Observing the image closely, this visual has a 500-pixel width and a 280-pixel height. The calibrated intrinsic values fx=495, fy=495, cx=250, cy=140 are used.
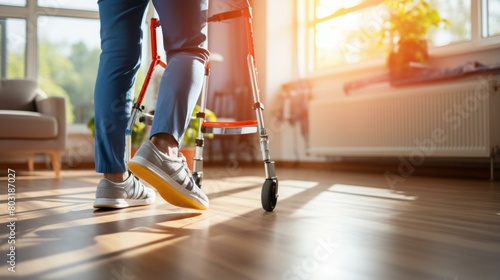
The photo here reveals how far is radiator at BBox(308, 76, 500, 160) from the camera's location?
2859mm

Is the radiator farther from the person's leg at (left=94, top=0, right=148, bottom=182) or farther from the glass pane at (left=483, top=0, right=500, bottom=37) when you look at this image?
the person's leg at (left=94, top=0, right=148, bottom=182)

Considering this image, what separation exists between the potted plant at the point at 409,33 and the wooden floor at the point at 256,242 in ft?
6.67

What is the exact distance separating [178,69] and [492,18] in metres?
2.73

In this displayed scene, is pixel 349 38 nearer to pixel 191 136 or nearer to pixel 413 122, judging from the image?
pixel 413 122

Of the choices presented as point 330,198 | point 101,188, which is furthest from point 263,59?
point 101,188

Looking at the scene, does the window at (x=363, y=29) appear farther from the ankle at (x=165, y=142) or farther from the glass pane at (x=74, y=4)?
the ankle at (x=165, y=142)

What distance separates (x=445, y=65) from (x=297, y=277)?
306 centimetres

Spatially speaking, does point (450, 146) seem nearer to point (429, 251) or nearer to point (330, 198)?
point (330, 198)

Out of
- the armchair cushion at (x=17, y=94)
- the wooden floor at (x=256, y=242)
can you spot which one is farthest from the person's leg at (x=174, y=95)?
the armchair cushion at (x=17, y=94)

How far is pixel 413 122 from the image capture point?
3279 mm

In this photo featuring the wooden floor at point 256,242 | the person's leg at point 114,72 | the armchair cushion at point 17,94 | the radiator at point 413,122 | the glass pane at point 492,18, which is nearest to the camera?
the wooden floor at point 256,242

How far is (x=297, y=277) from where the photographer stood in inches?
25.1

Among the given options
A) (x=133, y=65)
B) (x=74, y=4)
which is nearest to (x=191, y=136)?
(x=133, y=65)

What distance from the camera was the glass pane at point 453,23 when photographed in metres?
3.31
